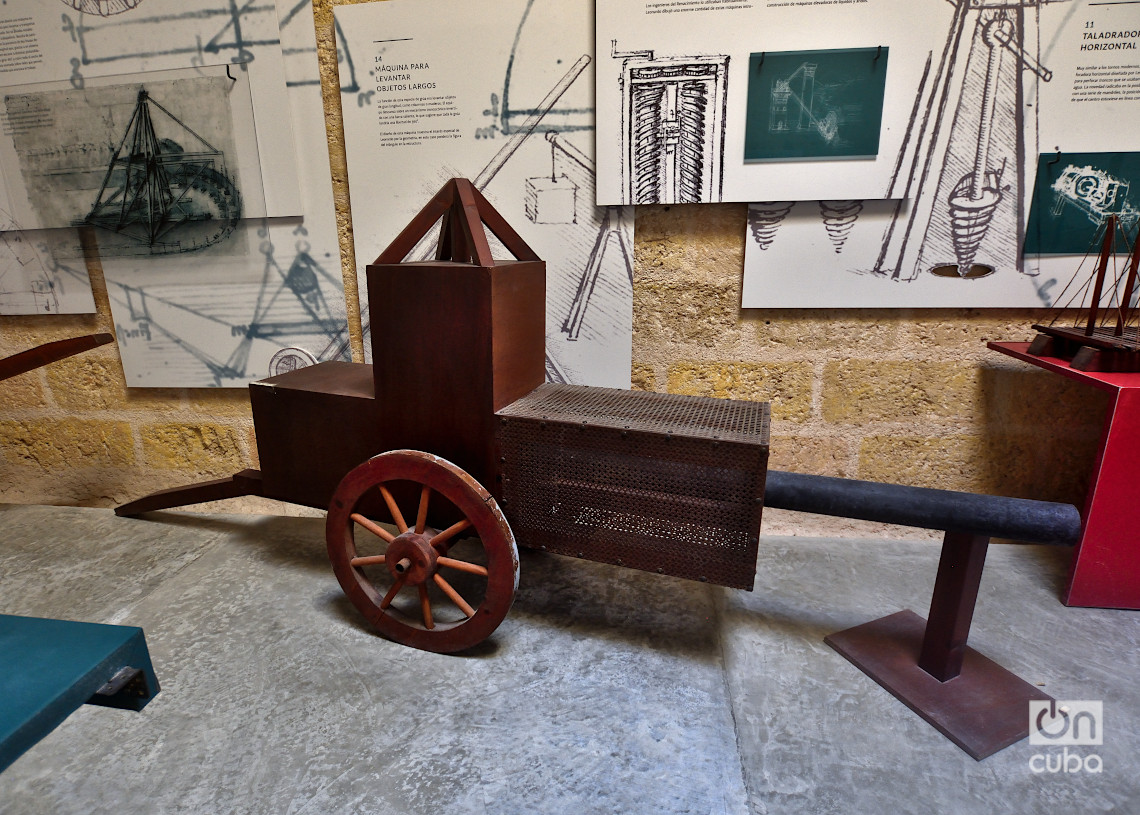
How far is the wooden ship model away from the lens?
1942mm

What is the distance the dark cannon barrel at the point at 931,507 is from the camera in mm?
1545

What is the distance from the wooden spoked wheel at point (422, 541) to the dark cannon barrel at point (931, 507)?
2.71ft

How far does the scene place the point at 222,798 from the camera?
1420mm

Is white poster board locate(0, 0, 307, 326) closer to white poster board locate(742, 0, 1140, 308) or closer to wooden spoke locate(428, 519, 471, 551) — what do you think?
wooden spoke locate(428, 519, 471, 551)

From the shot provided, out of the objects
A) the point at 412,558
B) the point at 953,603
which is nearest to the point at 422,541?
the point at 412,558

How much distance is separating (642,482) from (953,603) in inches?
37.1

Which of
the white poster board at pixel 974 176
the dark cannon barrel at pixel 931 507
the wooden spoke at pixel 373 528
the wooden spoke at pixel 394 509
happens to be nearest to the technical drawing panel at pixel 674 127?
the white poster board at pixel 974 176

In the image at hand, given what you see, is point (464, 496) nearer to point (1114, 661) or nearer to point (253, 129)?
point (253, 129)

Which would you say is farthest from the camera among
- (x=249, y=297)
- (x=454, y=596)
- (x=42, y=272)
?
(x=42, y=272)

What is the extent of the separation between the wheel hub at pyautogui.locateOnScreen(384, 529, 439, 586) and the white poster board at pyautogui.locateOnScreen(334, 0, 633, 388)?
39.9 inches

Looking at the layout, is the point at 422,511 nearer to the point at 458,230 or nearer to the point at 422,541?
the point at 422,541

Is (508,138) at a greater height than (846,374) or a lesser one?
greater

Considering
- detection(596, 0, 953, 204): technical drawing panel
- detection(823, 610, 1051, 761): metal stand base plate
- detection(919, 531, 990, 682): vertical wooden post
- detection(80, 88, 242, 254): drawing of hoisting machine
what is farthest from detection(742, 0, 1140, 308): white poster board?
detection(80, 88, 242, 254): drawing of hoisting machine

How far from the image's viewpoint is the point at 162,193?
2645mm
